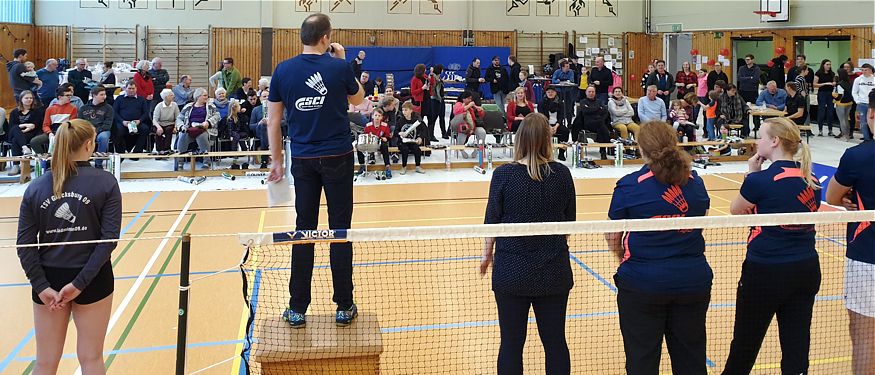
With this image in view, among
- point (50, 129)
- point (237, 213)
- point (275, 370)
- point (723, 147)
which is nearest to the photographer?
point (275, 370)

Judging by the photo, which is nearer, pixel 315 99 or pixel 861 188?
pixel 861 188

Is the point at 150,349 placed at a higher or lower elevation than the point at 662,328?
lower

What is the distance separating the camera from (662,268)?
3.86 metres

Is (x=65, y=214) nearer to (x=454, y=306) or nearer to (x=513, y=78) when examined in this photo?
(x=454, y=306)

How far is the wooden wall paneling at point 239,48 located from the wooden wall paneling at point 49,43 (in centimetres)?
484

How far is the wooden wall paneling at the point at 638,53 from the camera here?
101 feet

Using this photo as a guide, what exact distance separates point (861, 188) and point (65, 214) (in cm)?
458

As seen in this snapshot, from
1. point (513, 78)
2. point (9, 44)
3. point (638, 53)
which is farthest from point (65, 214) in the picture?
point (638, 53)

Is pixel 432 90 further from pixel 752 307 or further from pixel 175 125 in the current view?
pixel 752 307

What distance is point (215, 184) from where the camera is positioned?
13859 millimetres

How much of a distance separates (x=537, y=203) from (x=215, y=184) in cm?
1079

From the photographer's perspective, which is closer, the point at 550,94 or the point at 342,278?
the point at 342,278

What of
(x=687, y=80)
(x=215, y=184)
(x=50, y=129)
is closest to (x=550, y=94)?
(x=687, y=80)

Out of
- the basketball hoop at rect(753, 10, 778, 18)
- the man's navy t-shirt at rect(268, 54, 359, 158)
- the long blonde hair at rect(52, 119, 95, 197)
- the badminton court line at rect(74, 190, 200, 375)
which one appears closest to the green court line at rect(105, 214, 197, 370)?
the badminton court line at rect(74, 190, 200, 375)
